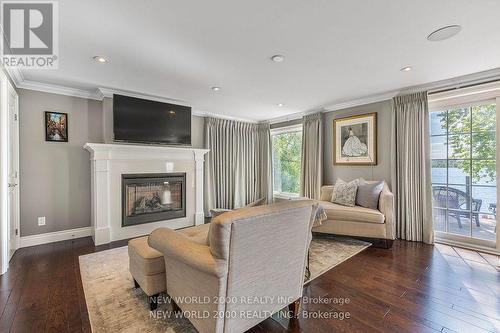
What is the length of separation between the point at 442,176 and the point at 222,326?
12.6 ft

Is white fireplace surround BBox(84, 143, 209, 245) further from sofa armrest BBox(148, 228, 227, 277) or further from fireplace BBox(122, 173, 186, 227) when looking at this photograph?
sofa armrest BBox(148, 228, 227, 277)

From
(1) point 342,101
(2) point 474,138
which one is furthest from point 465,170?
(1) point 342,101

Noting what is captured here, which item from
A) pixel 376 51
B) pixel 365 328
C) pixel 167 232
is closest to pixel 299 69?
pixel 376 51

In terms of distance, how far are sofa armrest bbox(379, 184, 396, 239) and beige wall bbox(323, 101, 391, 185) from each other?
65cm

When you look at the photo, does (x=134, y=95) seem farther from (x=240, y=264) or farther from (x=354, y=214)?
(x=354, y=214)

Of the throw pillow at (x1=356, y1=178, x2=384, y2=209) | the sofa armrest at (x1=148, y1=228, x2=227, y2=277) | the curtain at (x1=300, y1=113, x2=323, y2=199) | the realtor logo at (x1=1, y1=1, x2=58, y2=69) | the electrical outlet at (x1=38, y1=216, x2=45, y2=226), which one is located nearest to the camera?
the sofa armrest at (x1=148, y1=228, x2=227, y2=277)

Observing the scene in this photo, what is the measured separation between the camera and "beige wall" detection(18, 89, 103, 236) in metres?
3.26

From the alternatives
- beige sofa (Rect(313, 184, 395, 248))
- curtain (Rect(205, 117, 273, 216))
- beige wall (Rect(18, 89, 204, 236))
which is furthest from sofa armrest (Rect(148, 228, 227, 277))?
curtain (Rect(205, 117, 273, 216))

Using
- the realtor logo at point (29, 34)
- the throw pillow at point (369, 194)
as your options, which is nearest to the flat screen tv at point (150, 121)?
the realtor logo at point (29, 34)

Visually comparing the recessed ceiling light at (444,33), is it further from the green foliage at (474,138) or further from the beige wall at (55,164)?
the beige wall at (55,164)

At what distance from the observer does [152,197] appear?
13.0 ft

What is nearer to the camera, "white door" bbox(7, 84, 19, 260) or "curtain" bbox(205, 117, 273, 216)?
"white door" bbox(7, 84, 19, 260)

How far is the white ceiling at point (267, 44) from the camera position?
1737 mm

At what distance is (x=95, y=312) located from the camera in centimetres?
180
